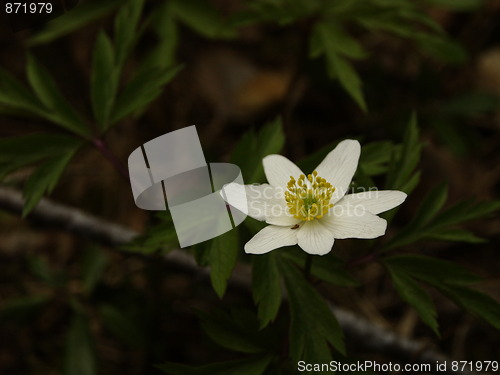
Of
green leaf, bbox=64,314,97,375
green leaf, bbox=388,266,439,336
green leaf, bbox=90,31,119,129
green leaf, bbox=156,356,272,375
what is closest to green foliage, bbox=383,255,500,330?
green leaf, bbox=388,266,439,336

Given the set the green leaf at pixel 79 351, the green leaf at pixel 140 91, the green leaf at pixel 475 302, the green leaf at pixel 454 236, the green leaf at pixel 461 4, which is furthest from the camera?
the green leaf at pixel 461 4

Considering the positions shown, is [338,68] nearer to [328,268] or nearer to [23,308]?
[328,268]

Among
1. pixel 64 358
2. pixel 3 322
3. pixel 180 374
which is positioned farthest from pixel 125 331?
pixel 180 374

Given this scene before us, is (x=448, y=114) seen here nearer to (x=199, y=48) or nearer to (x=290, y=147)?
(x=290, y=147)

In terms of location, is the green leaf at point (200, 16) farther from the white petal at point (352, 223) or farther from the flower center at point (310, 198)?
the white petal at point (352, 223)

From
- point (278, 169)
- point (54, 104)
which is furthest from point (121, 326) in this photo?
point (278, 169)

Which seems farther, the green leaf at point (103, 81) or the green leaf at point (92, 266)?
the green leaf at point (92, 266)

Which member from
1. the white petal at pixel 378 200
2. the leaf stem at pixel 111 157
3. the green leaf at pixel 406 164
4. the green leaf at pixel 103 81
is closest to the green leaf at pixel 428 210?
the green leaf at pixel 406 164
